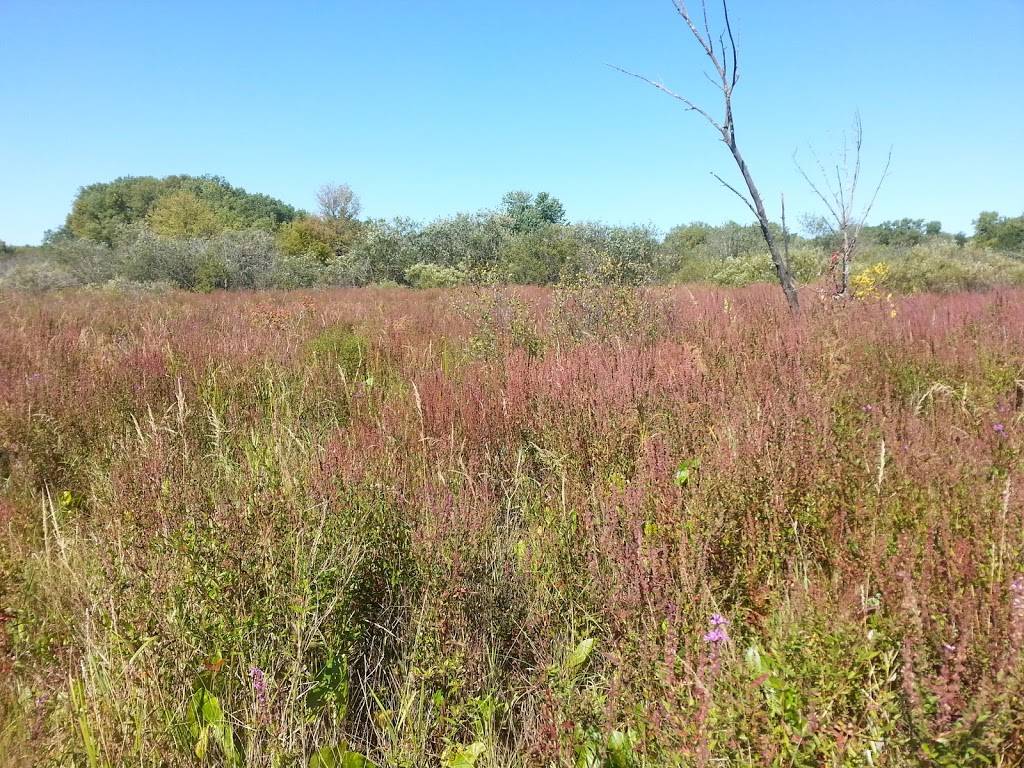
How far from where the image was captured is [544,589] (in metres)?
2.20

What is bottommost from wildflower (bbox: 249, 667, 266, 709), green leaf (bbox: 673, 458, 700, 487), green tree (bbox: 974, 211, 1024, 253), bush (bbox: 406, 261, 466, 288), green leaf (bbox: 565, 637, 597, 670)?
green leaf (bbox: 565, 637, 597, 670)

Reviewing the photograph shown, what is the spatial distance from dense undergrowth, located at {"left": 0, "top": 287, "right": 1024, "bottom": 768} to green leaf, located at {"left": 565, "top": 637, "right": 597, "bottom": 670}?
0.04 ft

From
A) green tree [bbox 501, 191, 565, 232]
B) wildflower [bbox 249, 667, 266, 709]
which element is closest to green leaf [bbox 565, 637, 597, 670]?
wildflower [bbox 249, 667, 266, 709]

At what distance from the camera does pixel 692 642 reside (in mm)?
1727

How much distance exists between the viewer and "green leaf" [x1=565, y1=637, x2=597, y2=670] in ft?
6.07

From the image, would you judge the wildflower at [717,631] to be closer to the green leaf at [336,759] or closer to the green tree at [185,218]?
the green leaf at [336,759]

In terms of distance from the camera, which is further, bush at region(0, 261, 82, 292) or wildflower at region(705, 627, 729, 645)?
bush at region(0, 261, 82, 292)

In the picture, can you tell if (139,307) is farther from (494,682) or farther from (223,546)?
(494,682)

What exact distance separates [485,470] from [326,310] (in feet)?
25.6

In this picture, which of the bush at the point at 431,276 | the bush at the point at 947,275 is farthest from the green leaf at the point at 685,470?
the bush at the point at 431,276

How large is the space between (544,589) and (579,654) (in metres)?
0.35

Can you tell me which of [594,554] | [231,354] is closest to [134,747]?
[594,554]

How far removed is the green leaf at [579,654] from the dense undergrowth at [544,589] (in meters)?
0.01

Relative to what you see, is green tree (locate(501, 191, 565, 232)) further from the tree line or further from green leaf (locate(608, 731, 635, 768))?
green leaf (locate(608, 731, 635, 768))
